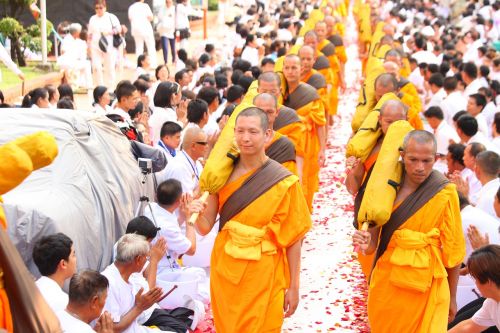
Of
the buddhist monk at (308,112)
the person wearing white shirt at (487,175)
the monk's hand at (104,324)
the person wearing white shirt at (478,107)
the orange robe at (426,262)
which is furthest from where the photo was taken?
the person wearing white shirt at (478,107)

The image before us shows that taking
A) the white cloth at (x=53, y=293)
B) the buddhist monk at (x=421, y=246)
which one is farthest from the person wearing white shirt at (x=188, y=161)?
the white cloth at (x=53, y=293)

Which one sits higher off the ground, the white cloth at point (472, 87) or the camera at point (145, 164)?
the camera at point (145, 164)

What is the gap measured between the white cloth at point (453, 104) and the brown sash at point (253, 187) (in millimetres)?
6354

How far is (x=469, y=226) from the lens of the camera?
5.98 m

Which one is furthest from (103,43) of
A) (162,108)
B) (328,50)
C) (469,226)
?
(469,226)

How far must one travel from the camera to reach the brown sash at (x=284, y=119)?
7.85 metres

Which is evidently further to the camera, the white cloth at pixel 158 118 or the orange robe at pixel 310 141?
the white cloth at pixel 158 118

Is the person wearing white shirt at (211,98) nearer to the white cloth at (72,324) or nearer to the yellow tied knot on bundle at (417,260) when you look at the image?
the yellow tied knot on bundle at (417,260)

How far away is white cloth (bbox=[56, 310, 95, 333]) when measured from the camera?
434 centimetres

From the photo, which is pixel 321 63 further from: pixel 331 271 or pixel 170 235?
pixel 170 235

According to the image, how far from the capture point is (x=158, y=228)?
5.96m

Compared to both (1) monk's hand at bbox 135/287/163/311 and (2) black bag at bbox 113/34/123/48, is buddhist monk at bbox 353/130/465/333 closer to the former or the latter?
(1) monk's hand at bbox 135/287/163/311

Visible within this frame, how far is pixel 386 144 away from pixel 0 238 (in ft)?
11.7

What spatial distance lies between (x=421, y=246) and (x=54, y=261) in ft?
7.61
